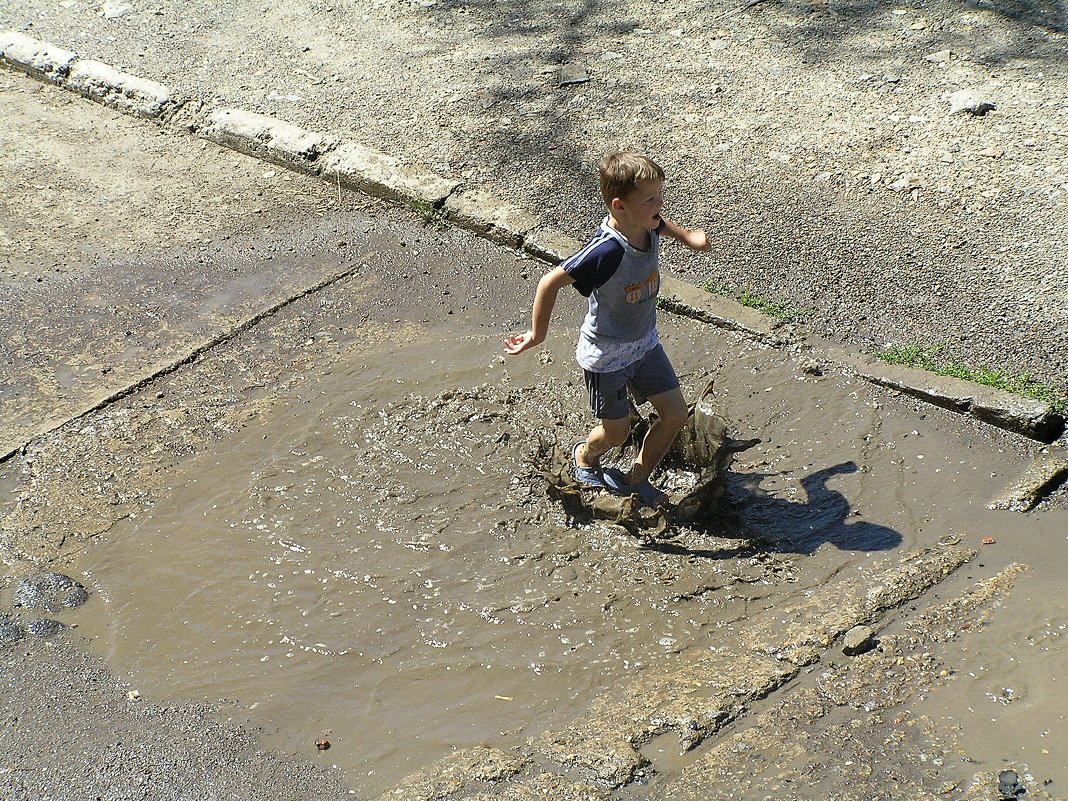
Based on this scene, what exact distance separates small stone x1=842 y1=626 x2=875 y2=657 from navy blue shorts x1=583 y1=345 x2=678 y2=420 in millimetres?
1085

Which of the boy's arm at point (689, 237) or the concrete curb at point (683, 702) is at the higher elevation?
the boy's arm at point (689, 237)

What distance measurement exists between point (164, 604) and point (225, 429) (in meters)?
1.01

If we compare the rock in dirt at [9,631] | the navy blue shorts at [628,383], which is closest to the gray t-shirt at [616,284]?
the navy blue shorts at [628,383]

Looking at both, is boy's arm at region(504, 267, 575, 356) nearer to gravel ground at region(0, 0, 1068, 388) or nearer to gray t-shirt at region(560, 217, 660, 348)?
gray t-shirt at region(560, 217, 660, 348)

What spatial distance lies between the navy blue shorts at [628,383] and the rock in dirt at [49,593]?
6.40ft

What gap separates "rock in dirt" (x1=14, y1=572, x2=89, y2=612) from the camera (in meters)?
3.64

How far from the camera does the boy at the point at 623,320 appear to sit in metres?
3.44

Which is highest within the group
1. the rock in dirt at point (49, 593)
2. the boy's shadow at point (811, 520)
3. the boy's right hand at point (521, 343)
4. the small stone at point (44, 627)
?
the boy's right hand at point (521, 343)

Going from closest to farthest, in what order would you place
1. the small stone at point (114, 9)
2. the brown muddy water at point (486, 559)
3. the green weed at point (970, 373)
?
the brown muddy water at point (486, 559)
the green weed at point (970, 373)
the small stone at point (114, 9)

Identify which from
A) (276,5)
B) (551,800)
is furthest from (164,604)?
(276,5)

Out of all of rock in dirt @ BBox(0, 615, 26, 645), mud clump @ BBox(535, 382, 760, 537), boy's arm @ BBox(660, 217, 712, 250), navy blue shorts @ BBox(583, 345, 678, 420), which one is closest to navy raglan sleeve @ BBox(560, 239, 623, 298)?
boy's arm @ BBox(660, 217, 712, 250)

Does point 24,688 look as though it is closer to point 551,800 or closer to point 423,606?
point 423,606

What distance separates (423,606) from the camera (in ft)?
11.8

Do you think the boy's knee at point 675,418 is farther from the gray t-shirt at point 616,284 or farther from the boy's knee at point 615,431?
the gray t-shirt at point 616,284
